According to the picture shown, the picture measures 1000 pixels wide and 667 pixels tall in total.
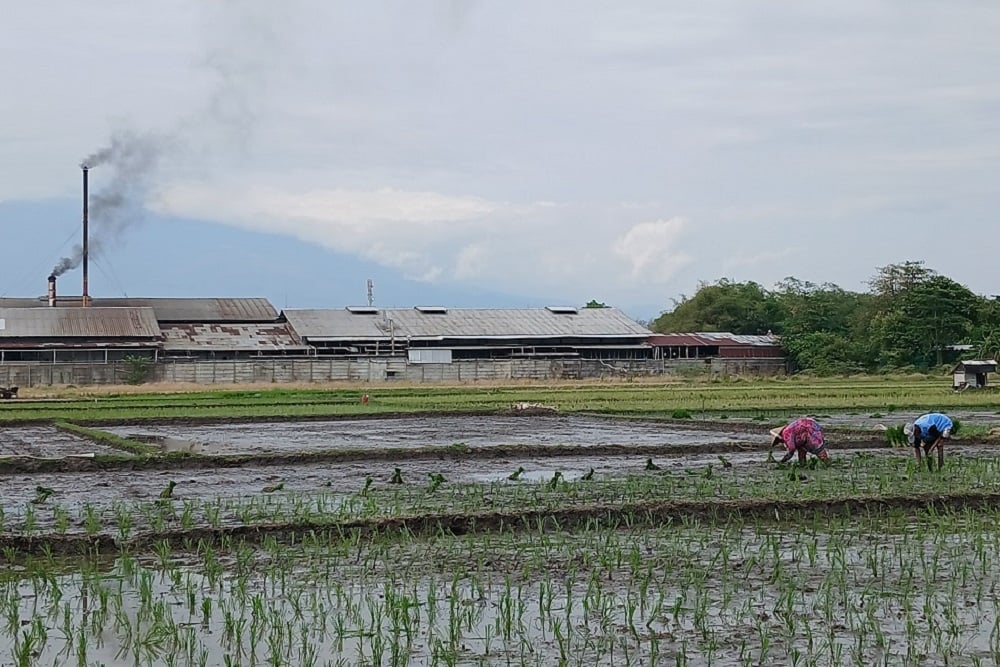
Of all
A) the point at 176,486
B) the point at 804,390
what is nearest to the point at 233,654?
the point at 176,486

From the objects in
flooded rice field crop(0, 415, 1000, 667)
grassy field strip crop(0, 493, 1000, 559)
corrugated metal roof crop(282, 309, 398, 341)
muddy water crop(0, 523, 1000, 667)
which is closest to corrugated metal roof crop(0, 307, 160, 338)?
corrugated metal roof crop(282, 309, 398, 341)

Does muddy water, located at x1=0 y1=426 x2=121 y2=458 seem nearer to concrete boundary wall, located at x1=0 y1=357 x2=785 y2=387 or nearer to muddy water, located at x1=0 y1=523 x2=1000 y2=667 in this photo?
muddy water, located at x1=0 y1=523 x2=1000 y2=667

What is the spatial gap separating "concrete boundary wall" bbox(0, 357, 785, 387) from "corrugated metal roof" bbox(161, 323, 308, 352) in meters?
4.27

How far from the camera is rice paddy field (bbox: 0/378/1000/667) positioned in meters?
6.41

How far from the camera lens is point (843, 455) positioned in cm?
1609

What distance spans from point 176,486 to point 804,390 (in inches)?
1003

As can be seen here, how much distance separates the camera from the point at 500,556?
8.80 meters

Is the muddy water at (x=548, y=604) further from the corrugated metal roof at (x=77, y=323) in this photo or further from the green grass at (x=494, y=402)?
the corrugated metal roof at (x=77, y=323)

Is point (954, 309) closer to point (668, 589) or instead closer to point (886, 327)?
point (886, 327)

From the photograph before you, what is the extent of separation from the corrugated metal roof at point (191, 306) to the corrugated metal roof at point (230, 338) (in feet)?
3.82

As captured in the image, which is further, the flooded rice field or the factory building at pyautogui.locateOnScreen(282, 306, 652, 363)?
the factory building at pyautogui.locateOnScreen(282, 306, 652, 363)

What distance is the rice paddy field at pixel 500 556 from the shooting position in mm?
6410

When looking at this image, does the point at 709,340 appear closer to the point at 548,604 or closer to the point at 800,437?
the point at 800,437

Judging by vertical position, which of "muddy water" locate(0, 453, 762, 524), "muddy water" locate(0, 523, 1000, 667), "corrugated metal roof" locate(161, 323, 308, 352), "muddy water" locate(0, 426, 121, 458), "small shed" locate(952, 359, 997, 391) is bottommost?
"muddy water" locate(0, 523, 1000, 667)
